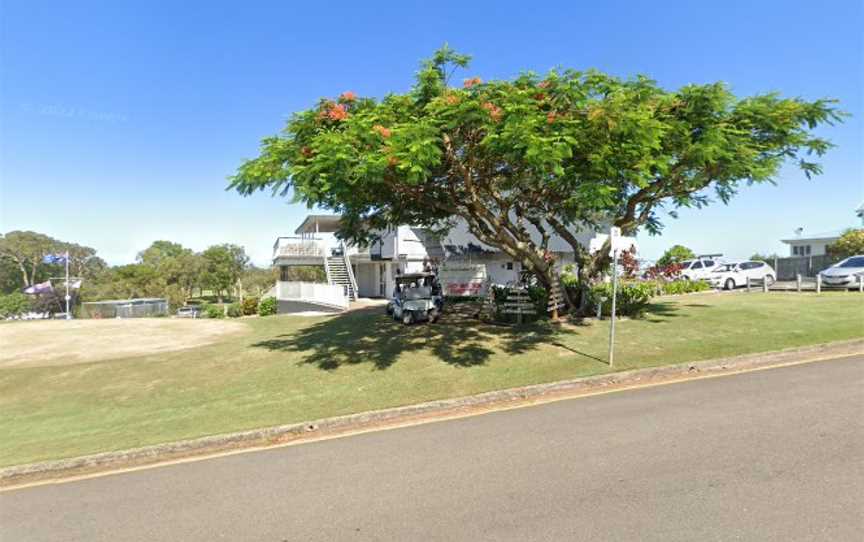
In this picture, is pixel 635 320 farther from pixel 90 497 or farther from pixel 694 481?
pixel 90 497

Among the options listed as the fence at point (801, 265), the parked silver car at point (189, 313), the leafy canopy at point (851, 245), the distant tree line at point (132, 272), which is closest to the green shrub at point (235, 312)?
the parked silver car at point (189, 313)

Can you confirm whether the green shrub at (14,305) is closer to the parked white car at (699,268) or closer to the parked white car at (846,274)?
the parked white car at (699,268)

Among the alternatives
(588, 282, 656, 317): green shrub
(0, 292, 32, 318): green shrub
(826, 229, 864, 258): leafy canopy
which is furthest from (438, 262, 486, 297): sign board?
(0, 292, 32, 318): green shrub

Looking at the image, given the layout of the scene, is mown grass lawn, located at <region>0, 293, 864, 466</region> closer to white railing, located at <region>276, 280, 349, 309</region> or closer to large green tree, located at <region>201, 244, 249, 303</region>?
white railing, located at <region>276, 280, 349, 309</region>

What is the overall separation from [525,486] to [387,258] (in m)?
27.6

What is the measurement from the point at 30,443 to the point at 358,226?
9725 mm

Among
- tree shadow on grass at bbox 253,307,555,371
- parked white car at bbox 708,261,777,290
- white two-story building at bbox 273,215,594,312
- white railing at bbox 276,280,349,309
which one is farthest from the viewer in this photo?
white two-story building at bbox 273,215,594,312

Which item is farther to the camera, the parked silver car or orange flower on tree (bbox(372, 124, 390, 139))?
the parked silver car

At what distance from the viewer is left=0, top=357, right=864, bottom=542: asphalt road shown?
379 cm

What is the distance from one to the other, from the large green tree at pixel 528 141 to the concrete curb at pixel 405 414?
3.48 m

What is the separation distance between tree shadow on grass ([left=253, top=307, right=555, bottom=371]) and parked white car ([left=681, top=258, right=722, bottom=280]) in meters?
15.3

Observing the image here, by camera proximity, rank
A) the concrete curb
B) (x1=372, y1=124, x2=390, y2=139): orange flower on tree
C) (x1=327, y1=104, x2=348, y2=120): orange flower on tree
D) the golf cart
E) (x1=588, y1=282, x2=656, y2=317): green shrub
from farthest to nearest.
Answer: the golf cart → (x1=588, y1=282, x2=656, y2=317): green shrub → (x1=327, y1=104, x2=348, y2=120): orange flower on tree → (x1=372, y1=124, x2=390, y2=139): orange flower on tree → the concrete curb

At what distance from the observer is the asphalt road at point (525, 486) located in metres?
3.79

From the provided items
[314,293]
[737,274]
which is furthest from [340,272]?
[737,274]
